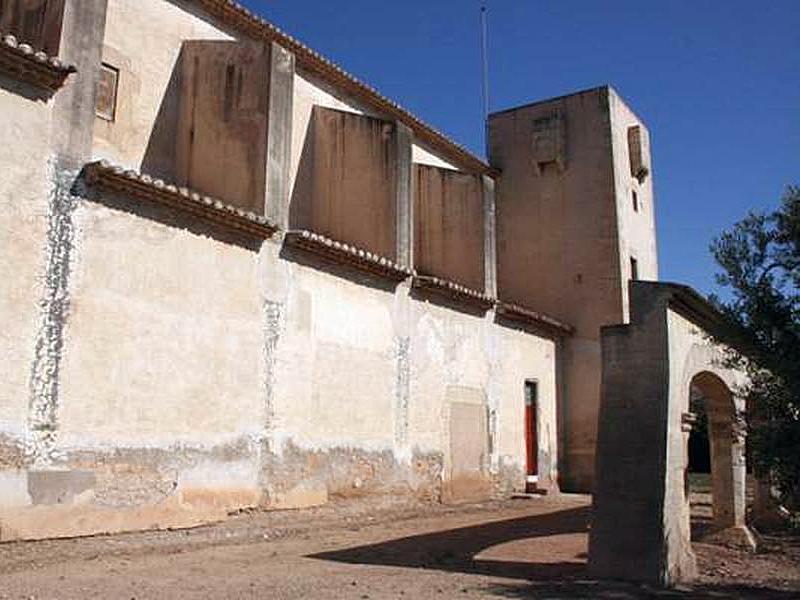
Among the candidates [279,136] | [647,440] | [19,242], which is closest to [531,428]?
[279,136]

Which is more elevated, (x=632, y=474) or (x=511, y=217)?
(x=511, y=217)

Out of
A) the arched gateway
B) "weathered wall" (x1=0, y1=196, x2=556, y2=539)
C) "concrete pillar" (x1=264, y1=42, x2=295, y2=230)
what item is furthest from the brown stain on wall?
the arched gateway

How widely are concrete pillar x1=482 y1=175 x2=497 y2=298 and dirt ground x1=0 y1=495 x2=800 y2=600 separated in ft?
21.7

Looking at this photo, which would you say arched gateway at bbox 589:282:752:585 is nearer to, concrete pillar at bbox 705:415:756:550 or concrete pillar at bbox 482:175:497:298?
concrete pillar at bbox 705:415:756:550

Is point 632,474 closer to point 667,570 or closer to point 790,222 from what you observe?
point 667,570

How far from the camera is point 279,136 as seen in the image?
41.0 ft

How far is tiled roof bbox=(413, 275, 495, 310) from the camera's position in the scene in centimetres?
1538

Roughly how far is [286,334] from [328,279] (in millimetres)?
1432

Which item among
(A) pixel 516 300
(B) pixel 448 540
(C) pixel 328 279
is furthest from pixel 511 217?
(B) pixel 448 540

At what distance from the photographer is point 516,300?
21.5m

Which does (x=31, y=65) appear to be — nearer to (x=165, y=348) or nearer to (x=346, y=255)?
(x=165, y=348)

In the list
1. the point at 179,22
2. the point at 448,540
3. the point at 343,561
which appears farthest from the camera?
the point at 179,22

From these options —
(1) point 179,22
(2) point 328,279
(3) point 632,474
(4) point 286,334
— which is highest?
(1) point 179,22

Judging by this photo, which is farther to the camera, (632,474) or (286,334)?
(286,334)
